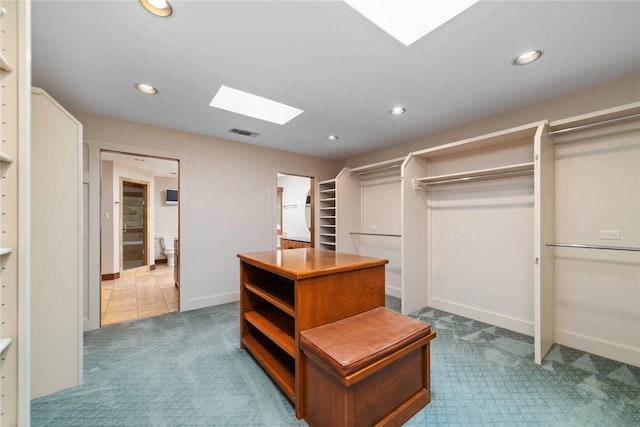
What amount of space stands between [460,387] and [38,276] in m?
3.02

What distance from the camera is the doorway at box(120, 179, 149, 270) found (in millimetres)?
6086

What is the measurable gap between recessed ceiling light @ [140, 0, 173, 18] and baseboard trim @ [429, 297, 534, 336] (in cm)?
386

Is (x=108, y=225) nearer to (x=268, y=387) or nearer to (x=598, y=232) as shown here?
(x=268, y=387)

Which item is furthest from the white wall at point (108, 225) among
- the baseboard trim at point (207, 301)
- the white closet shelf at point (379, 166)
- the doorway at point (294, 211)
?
the white closet shelf at point (379, 166)

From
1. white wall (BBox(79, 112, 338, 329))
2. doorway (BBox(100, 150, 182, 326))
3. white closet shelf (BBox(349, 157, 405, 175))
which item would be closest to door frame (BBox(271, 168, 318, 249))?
white wall (BBox(79, 112, 338, 329))

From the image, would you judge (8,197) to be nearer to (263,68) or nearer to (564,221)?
(263,68)

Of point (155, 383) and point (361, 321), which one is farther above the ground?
point (361, 321)

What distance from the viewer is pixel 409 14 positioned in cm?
157

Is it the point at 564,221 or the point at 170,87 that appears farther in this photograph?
the point at 564,221

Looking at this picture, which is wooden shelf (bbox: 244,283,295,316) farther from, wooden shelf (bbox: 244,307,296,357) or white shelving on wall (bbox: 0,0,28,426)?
white shelving on wall (bbox: 0,0,28,426)

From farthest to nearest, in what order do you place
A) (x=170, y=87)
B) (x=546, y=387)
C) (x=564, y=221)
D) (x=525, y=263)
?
(x=525, y=263) → (x=564, y=221) → (x=170, y=87) → (x=546, y=387)

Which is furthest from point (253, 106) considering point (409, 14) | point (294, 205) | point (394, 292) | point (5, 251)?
point (294, 205)

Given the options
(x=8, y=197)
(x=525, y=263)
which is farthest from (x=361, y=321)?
(x=525, y=263)

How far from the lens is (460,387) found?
1.88 m
